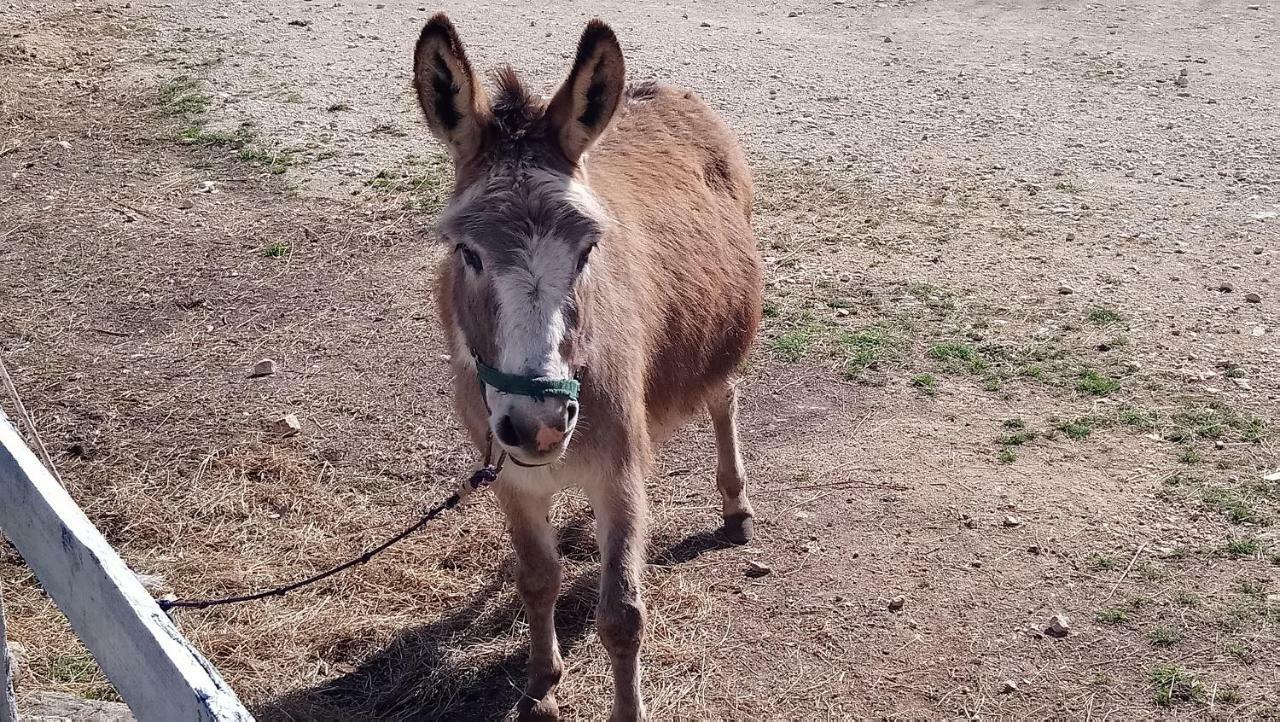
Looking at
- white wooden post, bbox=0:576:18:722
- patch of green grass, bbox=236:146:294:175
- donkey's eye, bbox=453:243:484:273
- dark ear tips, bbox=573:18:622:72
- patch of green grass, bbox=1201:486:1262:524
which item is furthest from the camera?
patch of green grass, bbox=236:146:294:175

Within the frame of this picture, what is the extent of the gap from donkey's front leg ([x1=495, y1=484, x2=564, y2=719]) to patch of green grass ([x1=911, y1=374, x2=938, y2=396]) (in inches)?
105

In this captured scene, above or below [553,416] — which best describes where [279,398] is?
below

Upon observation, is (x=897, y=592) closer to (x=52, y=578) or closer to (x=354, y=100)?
(x=52, y=578)

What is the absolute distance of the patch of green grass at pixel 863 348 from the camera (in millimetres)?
6297

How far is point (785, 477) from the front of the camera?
18.1 ft

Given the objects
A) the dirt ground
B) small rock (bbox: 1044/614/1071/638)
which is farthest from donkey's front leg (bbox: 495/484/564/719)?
small rock (bbox: 1044/614/1071/638)

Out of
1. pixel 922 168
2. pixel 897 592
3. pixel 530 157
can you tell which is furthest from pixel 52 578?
pixel 922 168

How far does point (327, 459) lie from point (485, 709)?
75.7 inches

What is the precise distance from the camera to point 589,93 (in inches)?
138

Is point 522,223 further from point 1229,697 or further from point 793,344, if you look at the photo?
point 793,344

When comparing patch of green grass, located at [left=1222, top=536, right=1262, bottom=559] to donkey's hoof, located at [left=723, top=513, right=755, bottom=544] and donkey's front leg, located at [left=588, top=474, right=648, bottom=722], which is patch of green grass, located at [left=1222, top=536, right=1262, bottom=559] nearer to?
donkey's hoof, located at [left=723, top=513, right=755, bottom=544]

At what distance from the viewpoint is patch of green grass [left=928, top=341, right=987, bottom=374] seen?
618 centimetres

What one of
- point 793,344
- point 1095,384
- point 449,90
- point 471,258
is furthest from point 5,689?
point 1095,384

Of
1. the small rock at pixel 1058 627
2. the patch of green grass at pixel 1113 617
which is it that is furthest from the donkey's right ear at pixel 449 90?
the patch of green grass at pixel 1113 617
